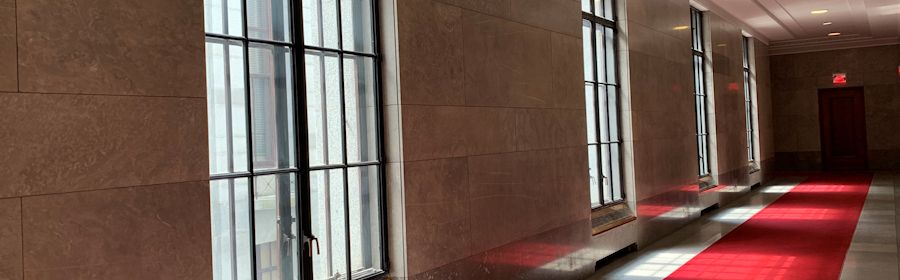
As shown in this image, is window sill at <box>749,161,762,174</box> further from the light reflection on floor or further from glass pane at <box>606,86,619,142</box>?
glass pane at <box>606,86,619,142</box>

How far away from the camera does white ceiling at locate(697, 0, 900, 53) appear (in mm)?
15656

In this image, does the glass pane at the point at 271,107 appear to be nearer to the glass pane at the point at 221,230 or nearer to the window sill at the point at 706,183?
the glass pane at the point at 221,230

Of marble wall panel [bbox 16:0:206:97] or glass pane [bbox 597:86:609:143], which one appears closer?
marble wall panel [bbox 16:0:206:97]

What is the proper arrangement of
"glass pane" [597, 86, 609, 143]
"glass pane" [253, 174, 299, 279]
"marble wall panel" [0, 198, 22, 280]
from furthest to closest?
"glass pane" [597, 86, 609, 143]
"glass pane" [253, 174, 299, 279]
"marble wall panel" [0, 198, 22, 280]

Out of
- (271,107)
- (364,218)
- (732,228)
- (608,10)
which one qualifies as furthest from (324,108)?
(732,228)

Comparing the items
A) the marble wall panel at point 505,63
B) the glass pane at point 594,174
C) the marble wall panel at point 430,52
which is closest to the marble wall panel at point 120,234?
the marble wall panel at point 430,52

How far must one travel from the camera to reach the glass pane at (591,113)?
31.4 ft

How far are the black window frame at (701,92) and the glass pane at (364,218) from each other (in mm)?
10387

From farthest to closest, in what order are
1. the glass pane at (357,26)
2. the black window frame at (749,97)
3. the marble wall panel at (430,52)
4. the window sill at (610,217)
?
1. the black window frame at (749,97)
2. the window sill at (610,217)
3. the marble wall panel at (430,52)
4. the glass pane at (357,26)

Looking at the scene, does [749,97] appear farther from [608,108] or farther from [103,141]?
[103,141]

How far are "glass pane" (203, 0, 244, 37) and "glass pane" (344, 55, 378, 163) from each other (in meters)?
1.02

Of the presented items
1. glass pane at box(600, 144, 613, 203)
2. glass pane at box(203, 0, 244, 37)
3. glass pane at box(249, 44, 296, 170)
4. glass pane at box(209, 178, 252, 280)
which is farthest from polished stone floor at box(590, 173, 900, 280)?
glass pane at box(203, 0, 244, 37)

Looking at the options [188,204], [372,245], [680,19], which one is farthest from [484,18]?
[680,19]

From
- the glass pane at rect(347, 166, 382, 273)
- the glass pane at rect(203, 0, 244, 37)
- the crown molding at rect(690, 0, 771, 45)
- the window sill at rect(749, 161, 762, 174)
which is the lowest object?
the window sill at rect(749, 161, 762, 174)
